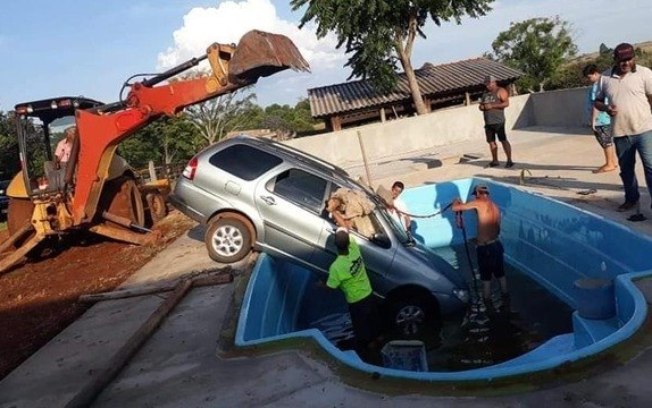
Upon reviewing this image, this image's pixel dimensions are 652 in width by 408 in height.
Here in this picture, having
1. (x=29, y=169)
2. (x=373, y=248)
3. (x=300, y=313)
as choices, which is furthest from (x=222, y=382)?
(x=29, y=169)

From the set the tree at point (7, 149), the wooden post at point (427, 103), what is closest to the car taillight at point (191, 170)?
the wooden post at point (427, 103)

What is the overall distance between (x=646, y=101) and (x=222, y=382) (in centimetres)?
588

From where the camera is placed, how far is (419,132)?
23656mm

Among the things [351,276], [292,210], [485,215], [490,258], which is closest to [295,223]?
[292,210]

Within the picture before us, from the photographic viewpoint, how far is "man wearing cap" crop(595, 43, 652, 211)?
7148mm

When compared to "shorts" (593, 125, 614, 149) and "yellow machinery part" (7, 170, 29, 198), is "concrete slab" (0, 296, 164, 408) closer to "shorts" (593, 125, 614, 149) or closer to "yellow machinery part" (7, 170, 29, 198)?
Result: "yellow machinery part" (7, 170, 29, 198)

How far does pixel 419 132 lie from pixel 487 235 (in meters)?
16.1

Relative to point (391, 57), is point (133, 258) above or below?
below

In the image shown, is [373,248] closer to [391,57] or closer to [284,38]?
[284,38]

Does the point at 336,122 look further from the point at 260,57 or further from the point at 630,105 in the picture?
the point at 630,105

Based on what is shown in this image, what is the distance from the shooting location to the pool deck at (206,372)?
371cm

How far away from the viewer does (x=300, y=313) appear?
9164 millimetres

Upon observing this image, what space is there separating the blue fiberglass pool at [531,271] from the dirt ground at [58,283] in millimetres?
2380

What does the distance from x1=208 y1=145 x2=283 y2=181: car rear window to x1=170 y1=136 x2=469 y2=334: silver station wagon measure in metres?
0.01
